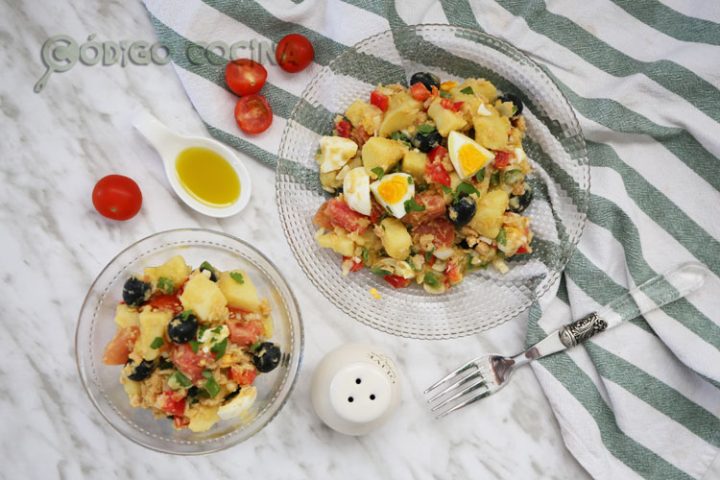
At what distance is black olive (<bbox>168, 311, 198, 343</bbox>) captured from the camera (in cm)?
221

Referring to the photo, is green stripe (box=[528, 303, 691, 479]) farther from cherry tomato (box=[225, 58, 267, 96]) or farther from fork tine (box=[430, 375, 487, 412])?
cherry tomato (box=[225, 58, 267, 96])

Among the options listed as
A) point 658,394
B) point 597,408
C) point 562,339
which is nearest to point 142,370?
point 562,339

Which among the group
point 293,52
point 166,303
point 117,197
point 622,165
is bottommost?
point 622,165

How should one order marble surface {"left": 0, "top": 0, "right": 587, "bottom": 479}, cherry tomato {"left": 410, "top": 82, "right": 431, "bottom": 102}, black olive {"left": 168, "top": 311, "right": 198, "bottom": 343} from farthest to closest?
1. marble surface {"left": 0, "top": 0, "right": 587, "bottom": 479}
2. cherry tomato {"left": 410, "top": 82, "right": 431, "bottom": 102}
3. black olive {"left": 168, "top": 311, "right": 198, "bottom": 343}

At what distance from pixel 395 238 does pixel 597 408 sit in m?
1.22

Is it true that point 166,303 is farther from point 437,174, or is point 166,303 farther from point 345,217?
point 437,174

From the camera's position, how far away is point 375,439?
9.46 feet

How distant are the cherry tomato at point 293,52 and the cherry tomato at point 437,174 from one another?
0.81 meters

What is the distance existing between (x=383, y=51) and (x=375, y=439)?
5.54ft

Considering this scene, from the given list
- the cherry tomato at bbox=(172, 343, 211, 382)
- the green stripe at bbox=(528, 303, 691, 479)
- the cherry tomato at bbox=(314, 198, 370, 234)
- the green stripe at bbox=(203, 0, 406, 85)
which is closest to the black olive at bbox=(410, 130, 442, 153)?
the cherry tomato at bbox=(314, 198, 370, 234)

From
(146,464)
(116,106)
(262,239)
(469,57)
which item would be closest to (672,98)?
(469,57)

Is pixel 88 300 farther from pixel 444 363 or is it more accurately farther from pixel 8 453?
pixel 444 363

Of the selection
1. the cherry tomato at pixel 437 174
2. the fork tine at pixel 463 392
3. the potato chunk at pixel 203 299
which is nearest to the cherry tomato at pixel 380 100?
the cherry tomato at pixel 437 174

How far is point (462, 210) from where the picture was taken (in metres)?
2.37
